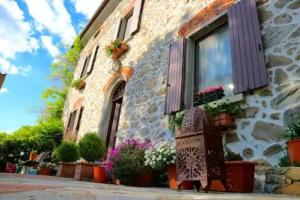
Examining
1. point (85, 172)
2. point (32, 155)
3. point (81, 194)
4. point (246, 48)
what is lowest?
point (81, 194)

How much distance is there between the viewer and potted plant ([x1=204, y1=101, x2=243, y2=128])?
3.72 meters

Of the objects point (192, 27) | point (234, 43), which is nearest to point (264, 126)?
point (234, 43)

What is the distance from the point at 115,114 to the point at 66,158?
74.6 inches

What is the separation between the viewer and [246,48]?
3.87 metres

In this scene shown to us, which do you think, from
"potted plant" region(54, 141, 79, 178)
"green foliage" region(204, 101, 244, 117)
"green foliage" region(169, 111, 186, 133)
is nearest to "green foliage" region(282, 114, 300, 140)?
"green foliage" region(204, 101, 244, 117)

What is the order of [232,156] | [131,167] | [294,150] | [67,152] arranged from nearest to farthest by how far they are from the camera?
[294,150] < [232,156] < [131,167] < [67,152]

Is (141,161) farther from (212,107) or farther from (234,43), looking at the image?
(234,43)

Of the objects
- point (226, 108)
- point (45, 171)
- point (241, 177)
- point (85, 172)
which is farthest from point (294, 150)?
point (45, 171)

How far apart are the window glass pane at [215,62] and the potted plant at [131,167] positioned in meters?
1.57

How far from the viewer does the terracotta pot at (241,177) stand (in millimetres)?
2930

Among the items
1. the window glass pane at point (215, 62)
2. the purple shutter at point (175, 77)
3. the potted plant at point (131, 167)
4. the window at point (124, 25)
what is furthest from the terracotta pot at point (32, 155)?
the window glass pane at point (215, 62)

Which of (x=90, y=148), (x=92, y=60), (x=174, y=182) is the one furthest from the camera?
(x=92, y=60)

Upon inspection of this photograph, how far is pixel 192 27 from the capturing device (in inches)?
208

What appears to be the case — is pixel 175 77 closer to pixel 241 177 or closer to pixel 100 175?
pixel 100 175
